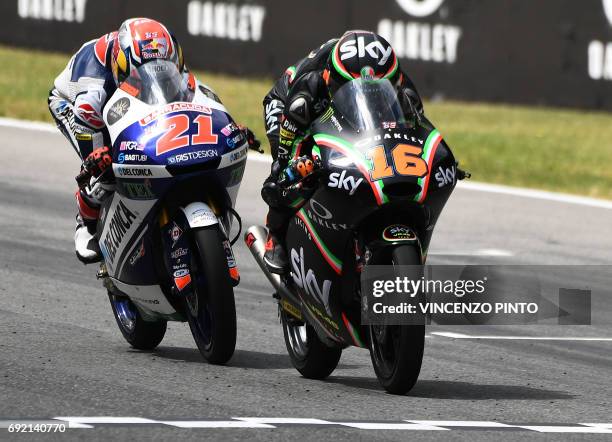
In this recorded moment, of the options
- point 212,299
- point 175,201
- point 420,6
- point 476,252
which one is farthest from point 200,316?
point 420,6

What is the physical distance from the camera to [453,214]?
46.6 ft

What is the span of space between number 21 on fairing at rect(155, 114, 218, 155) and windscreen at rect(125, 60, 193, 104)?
0.71ft

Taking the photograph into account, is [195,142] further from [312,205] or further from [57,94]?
[57,94]

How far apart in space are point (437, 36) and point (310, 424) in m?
13.0

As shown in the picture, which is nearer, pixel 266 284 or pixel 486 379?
pixel 486 379

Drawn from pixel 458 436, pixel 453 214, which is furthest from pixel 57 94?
pixel 453 214

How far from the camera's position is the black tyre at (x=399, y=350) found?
654 centimetres

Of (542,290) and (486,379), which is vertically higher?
(486,379)

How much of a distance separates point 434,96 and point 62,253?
8685 millimetres

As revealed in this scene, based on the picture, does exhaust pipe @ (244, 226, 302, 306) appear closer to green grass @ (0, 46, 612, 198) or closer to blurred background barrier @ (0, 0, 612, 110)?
green grass @ (0, 46, 612, 198)

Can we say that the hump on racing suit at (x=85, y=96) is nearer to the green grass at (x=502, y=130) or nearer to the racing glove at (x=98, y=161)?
the racing glove at (x=98, y=161)

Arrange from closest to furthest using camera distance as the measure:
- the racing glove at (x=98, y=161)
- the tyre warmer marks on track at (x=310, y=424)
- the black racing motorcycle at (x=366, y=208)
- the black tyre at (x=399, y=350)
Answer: the tyre warmer marks on track at (x=310, y=424) < the black tyre at (x=399, y=350) < the black racing motorcycle at (x=366, y=208) < the racing glove at (x=98, y=161)

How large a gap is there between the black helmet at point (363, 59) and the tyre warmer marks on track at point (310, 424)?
173 cm

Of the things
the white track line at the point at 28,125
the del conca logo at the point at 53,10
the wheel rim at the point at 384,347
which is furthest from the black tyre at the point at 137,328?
the del conca logo at the point at 53,10
